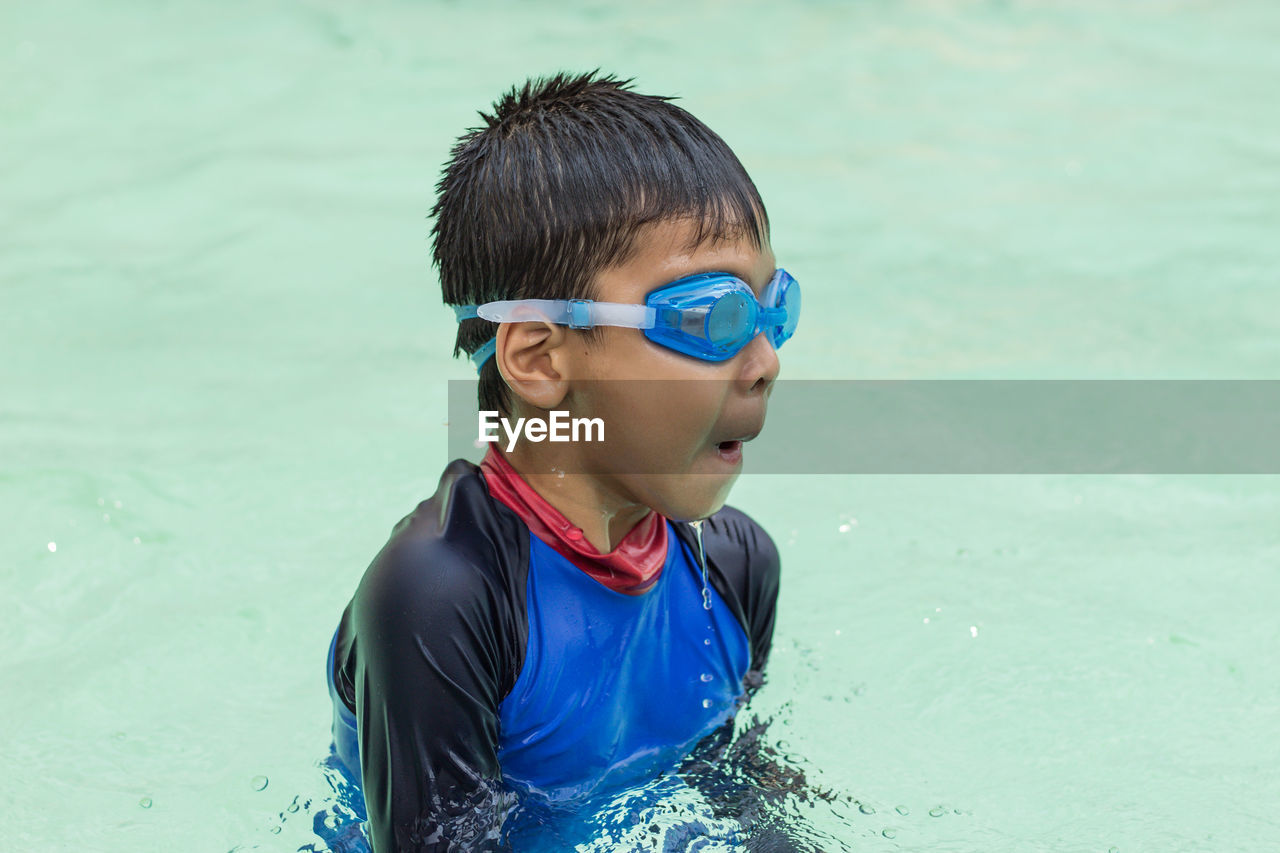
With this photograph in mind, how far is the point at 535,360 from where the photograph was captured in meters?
2.39

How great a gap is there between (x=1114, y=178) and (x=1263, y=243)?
87cm

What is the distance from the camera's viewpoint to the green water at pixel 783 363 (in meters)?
3.50

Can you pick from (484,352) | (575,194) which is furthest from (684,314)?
(484,352)

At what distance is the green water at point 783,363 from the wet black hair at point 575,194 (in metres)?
1.30

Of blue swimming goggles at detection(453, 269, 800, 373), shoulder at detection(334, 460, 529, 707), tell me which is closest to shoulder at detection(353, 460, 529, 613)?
shoulder at detection(334, 460, 529, 707)

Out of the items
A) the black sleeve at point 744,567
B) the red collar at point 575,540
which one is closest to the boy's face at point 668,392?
the red collar at point 575,540

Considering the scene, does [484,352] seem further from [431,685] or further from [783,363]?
[783,363]

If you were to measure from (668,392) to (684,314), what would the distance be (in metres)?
0.13

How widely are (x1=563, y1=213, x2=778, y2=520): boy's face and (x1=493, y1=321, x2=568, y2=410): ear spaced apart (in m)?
0.02

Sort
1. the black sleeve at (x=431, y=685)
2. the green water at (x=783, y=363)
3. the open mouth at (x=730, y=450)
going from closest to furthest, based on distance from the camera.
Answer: the black sleeve at (x=431, y=685), the open mouth at (x=730, y=450), the green water at (x=783, y=363)

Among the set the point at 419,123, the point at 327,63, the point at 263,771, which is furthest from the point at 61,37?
the point at 263,771

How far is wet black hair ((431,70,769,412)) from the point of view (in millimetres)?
2330

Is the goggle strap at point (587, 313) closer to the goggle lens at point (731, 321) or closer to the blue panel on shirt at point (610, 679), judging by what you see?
the goggle lens at point (731, 321)

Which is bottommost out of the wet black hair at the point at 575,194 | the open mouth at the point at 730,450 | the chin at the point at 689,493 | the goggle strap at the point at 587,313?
the chin at the point at 689,493
